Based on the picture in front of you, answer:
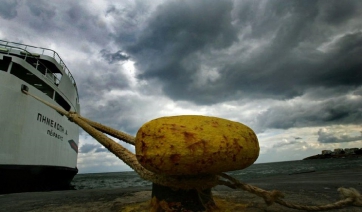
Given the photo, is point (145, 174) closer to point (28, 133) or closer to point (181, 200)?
point (181, 200)

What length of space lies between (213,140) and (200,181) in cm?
47

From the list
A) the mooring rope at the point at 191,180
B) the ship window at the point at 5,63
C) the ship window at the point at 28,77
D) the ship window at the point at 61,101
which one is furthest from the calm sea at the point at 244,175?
the mooring rope at the point at 191,180

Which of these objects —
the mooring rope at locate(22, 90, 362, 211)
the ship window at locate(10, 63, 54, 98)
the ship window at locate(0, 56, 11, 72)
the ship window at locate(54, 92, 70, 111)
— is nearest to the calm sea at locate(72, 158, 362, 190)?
the ship window at locate(54, 92, 70, 111)

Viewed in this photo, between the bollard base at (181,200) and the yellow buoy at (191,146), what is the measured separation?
452 millimetres

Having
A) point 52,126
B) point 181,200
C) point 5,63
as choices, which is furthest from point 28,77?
point 181,200

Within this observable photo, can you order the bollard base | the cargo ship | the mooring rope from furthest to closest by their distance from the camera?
the cargo ship
the bollard base
the mooring rope

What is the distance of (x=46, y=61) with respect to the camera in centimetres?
1188

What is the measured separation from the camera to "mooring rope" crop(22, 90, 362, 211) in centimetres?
129

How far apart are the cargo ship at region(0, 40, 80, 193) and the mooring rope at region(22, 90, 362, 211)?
6193mm

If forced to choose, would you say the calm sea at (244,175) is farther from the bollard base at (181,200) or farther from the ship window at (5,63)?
the bollard base at (181,200)

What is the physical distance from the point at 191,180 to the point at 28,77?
1095 centimetres

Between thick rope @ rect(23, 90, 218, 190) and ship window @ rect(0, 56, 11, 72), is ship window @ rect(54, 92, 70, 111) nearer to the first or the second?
ship window @ rect(0, 56, 11, 72)

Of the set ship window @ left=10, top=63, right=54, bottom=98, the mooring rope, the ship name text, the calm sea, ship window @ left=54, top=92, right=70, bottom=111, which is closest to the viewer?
the mooring rope

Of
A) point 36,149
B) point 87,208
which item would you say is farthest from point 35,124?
point 87,208
